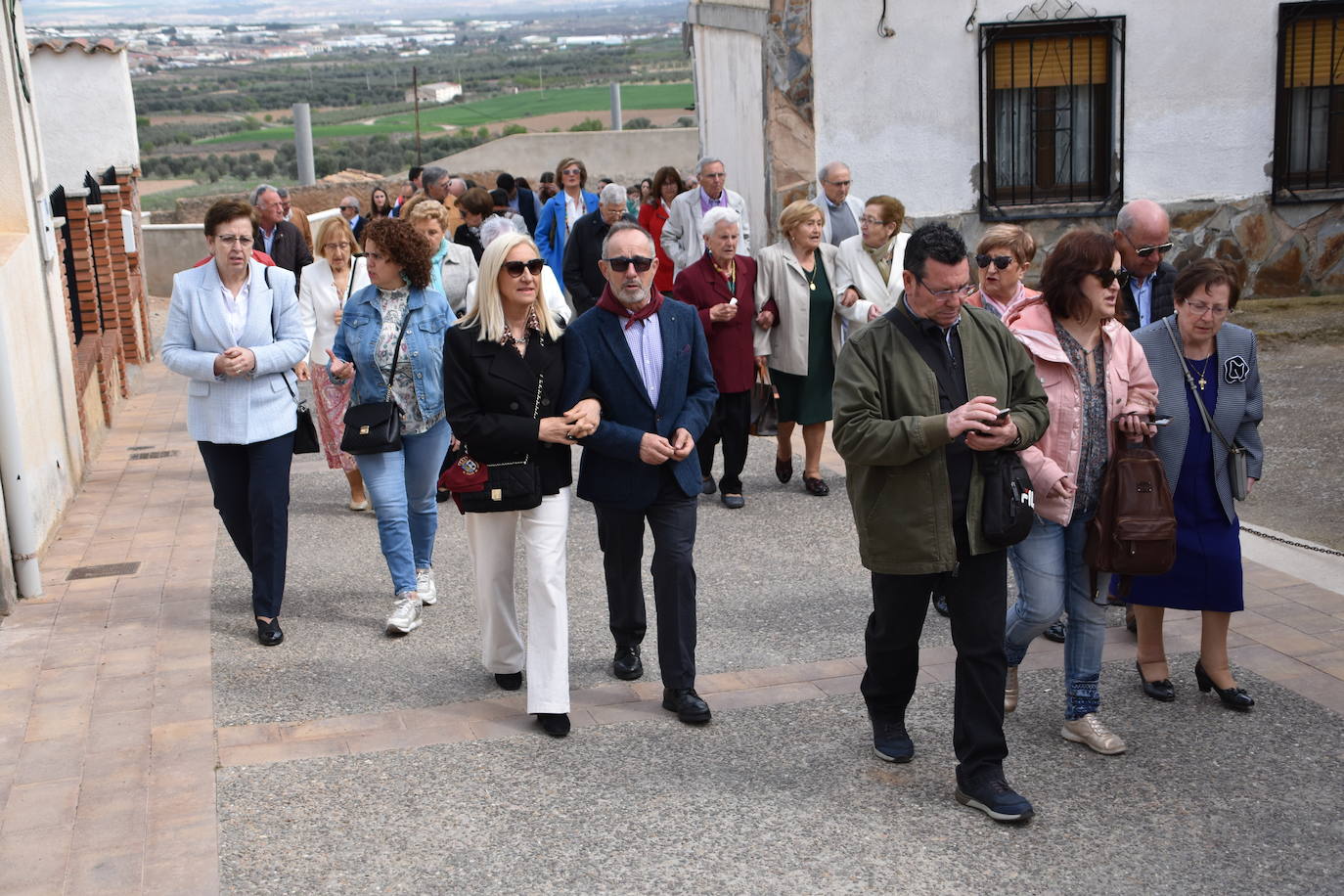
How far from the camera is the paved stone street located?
14.5 feet

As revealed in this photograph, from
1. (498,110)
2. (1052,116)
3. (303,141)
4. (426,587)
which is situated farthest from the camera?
(498,110)

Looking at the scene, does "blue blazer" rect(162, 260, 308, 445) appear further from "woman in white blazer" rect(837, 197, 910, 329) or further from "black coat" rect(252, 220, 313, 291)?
"black coat" rect(252, 220, 313, 291)

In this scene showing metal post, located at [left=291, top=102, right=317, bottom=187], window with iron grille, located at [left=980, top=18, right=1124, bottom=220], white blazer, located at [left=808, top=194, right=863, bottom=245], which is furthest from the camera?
metal post, located at [left=291, top=102, right=317, bottom=187]

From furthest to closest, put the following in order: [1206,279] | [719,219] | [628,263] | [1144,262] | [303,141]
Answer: [303,141] < [719,219] < [1144,262] < [628,263] < [1206,279]

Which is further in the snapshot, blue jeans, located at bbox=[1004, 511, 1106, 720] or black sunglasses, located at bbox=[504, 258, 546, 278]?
black sunglasses, located at bbox=[504, 258, 546, 278]

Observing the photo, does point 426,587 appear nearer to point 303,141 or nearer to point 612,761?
point 612,761

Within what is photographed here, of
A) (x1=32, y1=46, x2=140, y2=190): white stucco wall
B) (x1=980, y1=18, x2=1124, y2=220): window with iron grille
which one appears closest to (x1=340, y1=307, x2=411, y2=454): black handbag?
(x1=980, y1=18, x2=1124, y2=220): window with iron grille

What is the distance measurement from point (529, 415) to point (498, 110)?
8121 centimetres

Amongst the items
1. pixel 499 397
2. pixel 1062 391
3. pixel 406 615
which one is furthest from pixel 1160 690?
pixel 406 615

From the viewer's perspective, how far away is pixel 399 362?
6.79 metres

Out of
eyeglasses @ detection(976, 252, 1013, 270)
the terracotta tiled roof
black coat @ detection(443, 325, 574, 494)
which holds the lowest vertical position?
black coat @ detection(443, 325, 574, 494)

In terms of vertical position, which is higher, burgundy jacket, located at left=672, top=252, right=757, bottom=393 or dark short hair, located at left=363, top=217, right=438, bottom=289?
dark short hair, located at left=363, top=217, right=438, bottom=289

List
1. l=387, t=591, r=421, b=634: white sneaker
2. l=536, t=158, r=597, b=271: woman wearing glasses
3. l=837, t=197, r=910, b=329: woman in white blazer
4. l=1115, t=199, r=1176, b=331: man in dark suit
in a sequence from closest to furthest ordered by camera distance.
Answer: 1. l=1115, t=199, r=1176, b=331: man in dark suit
2. l=387, t=591, r=421, b=634: white sneaker
3. l=837, t=197, r=910, b=329: woman in white blazer
4. l=536, t=158, r=597, b=271: woman wearing glasses

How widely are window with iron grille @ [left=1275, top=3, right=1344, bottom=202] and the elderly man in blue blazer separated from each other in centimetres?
1054
